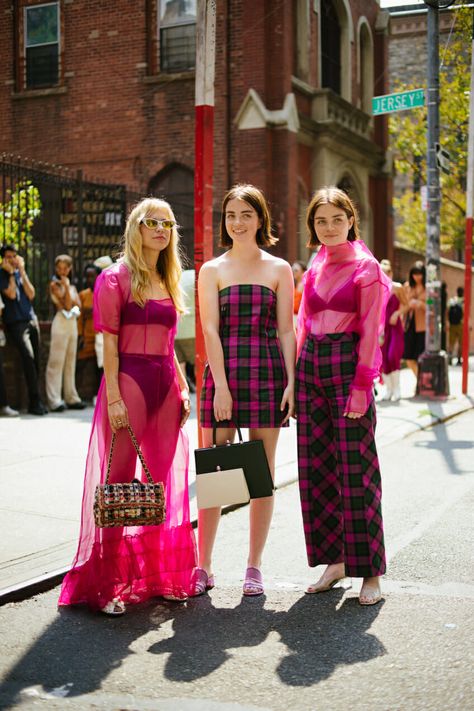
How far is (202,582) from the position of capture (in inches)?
194

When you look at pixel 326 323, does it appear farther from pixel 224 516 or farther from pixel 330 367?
pixel 224 516

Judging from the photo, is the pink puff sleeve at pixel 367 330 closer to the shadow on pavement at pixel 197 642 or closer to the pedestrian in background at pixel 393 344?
the shadow on pavement at pixel 197 642

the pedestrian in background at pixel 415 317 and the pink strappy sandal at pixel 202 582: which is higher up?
the pedestrian in background at pixel 415 317

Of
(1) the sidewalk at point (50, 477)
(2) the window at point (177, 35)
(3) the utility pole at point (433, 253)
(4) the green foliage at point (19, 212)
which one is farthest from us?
(2) the window at point (177, 35)

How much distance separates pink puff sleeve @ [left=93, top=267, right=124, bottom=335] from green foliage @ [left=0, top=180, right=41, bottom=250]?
7900 millimetres

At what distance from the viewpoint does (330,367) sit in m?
4.70

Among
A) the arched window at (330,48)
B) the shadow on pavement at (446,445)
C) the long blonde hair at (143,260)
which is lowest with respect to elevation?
→ the shadow on pavement at (446,445)

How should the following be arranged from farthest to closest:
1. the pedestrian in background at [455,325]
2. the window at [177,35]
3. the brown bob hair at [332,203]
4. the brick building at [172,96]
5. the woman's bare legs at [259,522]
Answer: the pedestrian in background at [455,325] → the window at [177,35] → the brick building at [172,96] → the woman's bare legs at [259,522] → the brown bob hair at [332,203]

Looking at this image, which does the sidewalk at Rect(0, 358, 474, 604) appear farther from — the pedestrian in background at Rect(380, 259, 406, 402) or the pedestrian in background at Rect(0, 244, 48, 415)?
the pedestrian in background at Rect(0, 244, 48, 415)

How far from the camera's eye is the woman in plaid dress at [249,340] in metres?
4.73

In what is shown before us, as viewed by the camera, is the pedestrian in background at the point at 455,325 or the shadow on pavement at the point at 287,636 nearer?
the shadow on pavement at the point at 287,636

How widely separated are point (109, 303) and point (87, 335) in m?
8.58

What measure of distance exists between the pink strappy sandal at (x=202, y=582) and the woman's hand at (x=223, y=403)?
885mm

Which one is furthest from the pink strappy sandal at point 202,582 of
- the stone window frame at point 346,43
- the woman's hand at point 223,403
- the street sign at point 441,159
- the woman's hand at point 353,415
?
Result: the stone window frame at point 346,43
